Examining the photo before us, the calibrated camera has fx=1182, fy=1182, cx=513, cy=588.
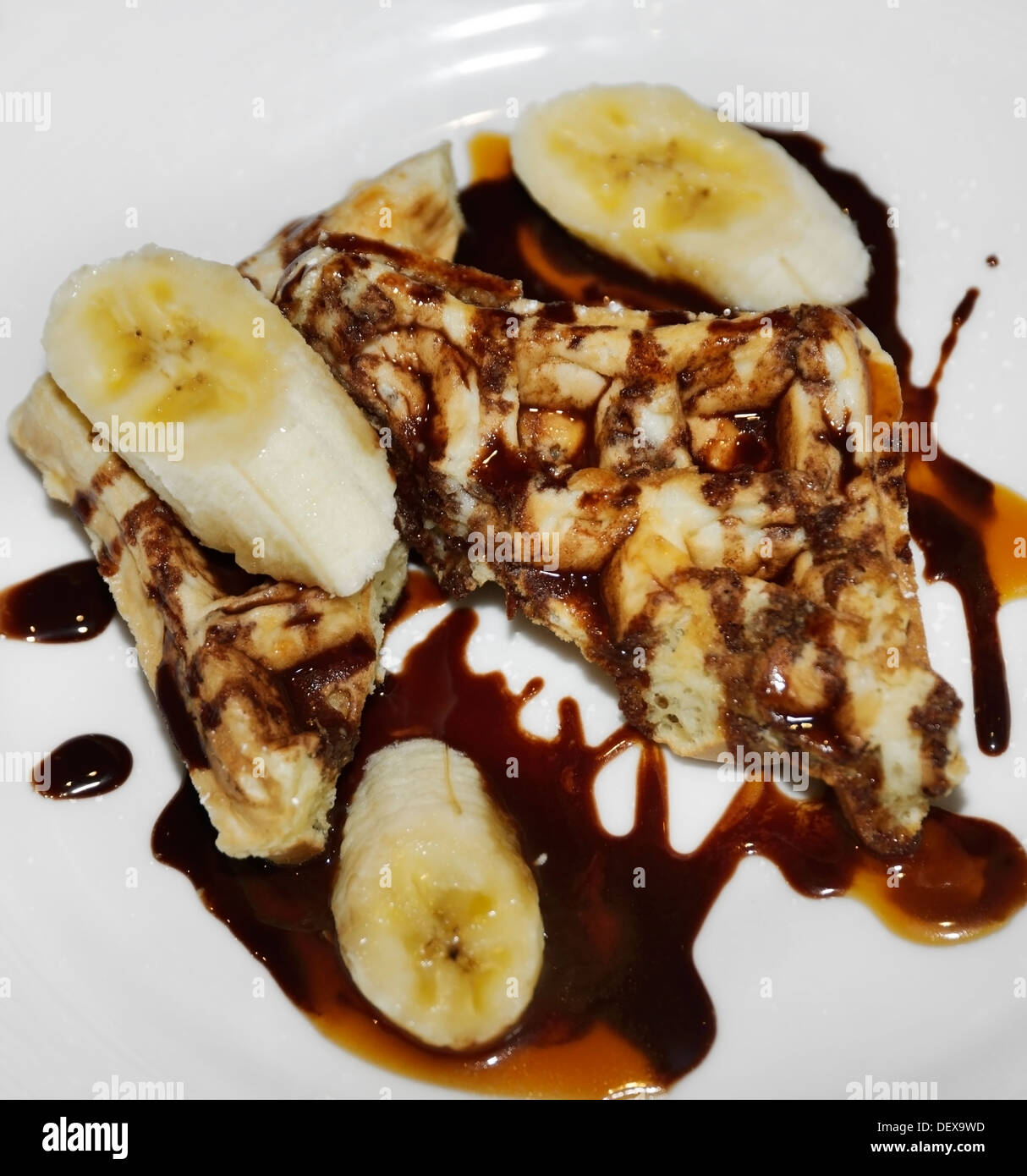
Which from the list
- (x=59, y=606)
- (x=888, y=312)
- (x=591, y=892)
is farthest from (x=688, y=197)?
(x=59, y=606)

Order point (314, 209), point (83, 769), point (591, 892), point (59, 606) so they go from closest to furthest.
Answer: point (591, 892)
point (83, 769)
point (59, 606)
point (314, 209)

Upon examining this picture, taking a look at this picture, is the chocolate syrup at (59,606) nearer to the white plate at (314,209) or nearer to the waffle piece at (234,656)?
the white plate at (314,209)

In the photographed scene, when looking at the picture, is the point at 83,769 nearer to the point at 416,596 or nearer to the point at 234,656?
the point at 234,656

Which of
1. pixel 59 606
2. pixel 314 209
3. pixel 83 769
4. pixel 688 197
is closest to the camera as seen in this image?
pixel 83 769

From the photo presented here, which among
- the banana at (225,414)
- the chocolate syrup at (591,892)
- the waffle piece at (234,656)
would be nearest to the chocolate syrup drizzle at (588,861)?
the chocolate syrup at (591,892)

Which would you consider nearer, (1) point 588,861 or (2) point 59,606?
(1) point 588,861

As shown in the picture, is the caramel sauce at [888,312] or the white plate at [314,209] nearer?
the white plate at [314,209]

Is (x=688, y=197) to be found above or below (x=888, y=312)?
above
